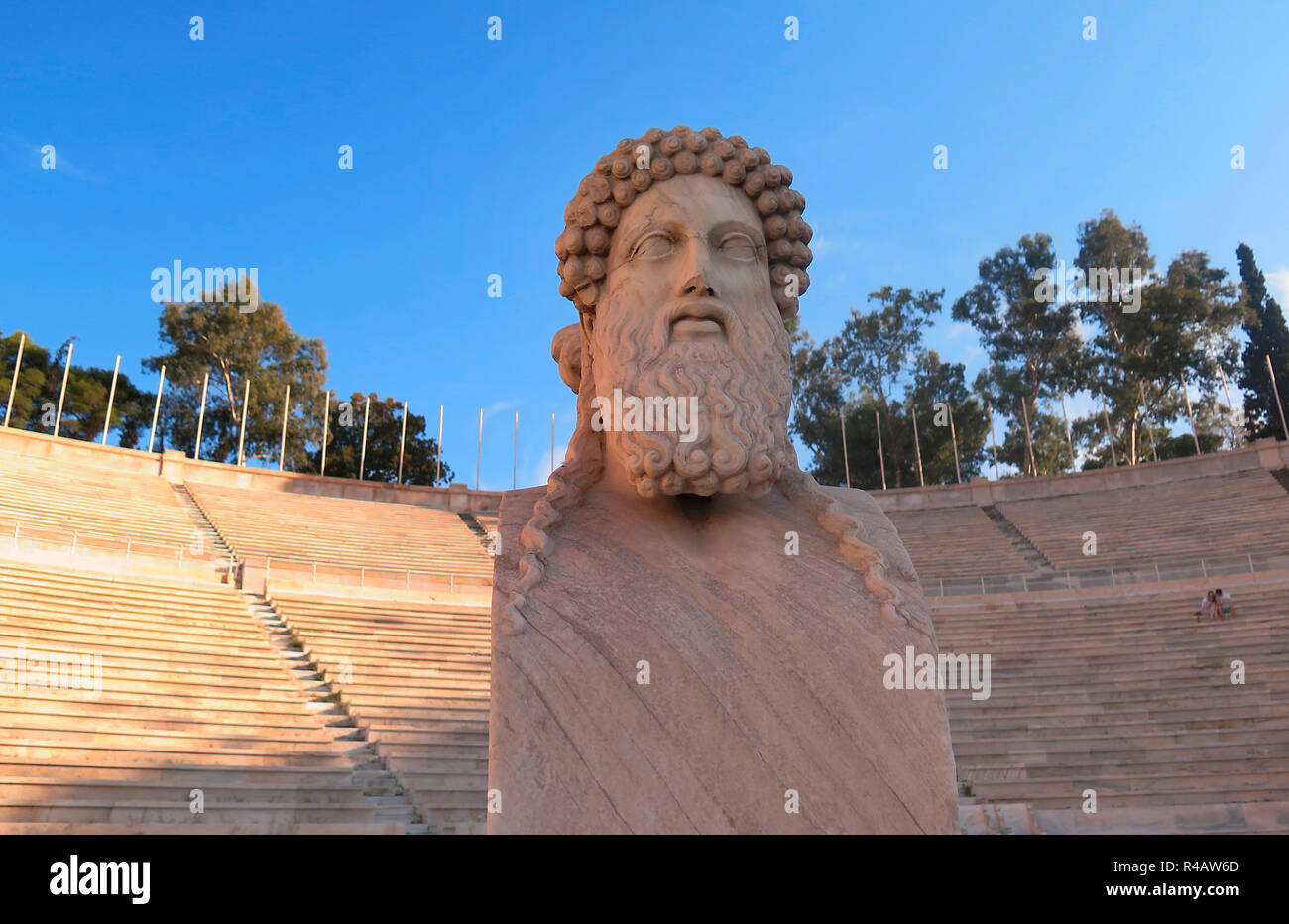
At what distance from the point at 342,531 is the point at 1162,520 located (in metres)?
17.1

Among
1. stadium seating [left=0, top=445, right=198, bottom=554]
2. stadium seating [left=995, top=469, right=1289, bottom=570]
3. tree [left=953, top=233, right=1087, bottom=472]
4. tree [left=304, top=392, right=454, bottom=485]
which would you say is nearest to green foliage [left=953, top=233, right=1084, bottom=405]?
tree [left=953, top=233, right=1087, bottom=472]

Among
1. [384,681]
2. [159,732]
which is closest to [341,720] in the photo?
[384,681]

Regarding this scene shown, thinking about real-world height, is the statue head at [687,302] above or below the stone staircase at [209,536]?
below

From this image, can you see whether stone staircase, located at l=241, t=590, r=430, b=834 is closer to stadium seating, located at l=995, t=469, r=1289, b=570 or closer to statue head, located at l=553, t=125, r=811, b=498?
statue head, located at l=553, t=125, r=811, b=498

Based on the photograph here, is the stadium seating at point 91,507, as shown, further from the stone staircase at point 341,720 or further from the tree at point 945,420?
the tree at point 945,420

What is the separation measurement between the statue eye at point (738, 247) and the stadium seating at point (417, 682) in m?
6.19

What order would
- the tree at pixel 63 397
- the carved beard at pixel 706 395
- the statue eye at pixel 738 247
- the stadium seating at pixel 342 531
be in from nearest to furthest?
the carved beard at pixel 706 395 < the statue eye at pixel 738 247 < the stadium seating at pixel 342 531 < the tree at pixel 63 397

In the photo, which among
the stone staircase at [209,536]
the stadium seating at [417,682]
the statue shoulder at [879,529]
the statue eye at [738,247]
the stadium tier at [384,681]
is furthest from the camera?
the stone staircase at [209,536]

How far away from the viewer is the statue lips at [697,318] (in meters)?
2.55

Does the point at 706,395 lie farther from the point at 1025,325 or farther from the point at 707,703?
the point at 1025,325

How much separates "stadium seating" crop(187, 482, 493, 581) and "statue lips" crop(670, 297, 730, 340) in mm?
13970

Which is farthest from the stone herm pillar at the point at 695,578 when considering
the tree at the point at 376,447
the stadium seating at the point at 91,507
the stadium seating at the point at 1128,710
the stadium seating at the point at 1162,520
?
the tree at the point at 376,447

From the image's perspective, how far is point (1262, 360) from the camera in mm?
31031
